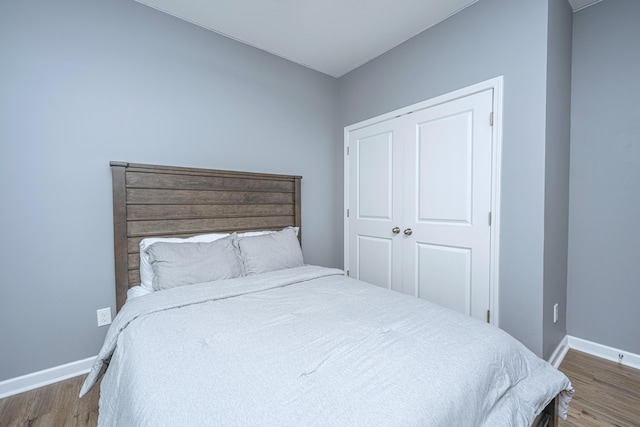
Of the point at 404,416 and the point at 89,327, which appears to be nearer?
the point at 404,416

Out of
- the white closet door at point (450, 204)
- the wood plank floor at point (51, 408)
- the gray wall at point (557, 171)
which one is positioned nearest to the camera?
the wood plank floor at point (51, 408)

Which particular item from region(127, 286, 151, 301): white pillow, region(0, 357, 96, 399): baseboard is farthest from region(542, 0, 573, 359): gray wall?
region(0, 357, 96, 399): baseboard

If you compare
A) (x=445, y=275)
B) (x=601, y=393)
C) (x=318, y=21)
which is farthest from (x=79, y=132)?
(x=601, y=393)

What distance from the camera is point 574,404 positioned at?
1.64 metres

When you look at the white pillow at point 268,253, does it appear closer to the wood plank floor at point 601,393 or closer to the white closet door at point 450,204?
the white closet door at point 450,204

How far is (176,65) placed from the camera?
7.28 ft

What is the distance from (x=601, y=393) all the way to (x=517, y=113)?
1.85m

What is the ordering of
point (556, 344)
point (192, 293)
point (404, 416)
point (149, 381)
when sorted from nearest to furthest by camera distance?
point (404, 416), point (149, 381), point (192, 293), point (556, 344)

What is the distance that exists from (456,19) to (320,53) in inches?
47.6

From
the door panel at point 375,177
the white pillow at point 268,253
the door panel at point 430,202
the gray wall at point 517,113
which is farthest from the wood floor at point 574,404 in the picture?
the door panel at point 375,177

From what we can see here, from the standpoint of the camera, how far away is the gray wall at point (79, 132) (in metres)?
1.70

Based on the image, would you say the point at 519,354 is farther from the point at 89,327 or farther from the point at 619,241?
the point at 89,327

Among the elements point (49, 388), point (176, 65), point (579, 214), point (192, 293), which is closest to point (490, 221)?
point (579, 214)

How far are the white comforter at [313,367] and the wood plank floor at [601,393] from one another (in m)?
0.53
